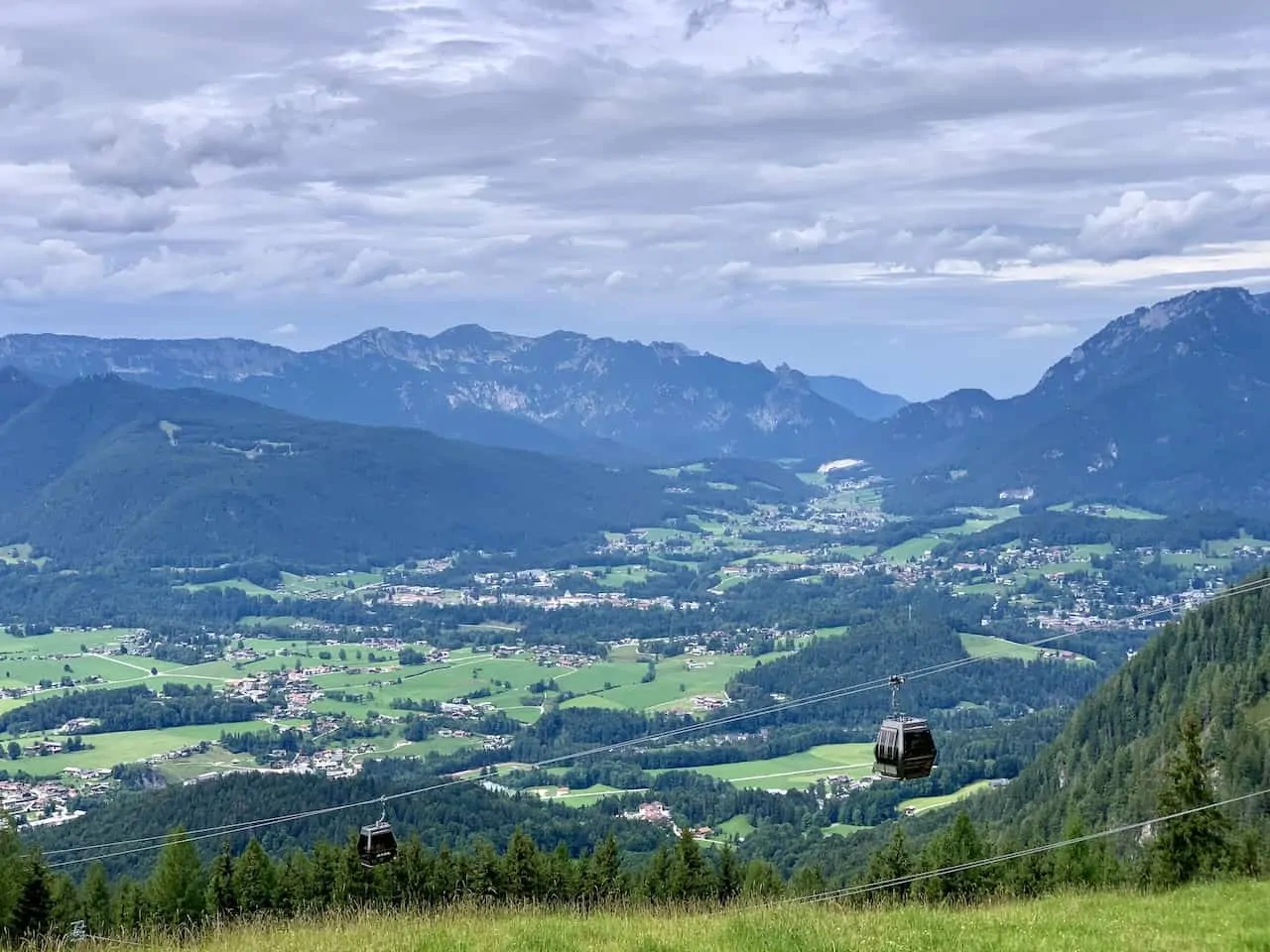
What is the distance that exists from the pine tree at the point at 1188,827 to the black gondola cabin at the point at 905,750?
Answer: 799 cm

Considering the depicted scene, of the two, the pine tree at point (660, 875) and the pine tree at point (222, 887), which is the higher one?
the pine tree at point (222, 887)

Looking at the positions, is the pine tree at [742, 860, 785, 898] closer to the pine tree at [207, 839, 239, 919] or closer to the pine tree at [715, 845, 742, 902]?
the pine tree at [715, 845, 742, 902]

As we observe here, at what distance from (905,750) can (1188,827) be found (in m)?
12.3

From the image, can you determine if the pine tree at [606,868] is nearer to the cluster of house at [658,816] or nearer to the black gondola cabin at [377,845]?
the black gondola cabin at [377,845]

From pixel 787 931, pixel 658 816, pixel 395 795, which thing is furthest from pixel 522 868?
pixel 658 816

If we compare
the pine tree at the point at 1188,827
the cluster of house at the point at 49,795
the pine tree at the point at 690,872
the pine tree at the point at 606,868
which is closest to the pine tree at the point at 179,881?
the pine tree at the point at 606,868

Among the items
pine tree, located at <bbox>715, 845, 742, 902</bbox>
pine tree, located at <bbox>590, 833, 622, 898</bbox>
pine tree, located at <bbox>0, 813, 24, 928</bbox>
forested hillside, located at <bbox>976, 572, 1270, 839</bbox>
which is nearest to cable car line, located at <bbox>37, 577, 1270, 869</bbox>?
pine tree, located at <bbox>590, 833, 622, 898</bbox>

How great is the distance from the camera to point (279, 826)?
75.4 m

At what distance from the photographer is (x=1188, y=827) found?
28.2 metres

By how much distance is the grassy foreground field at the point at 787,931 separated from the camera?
44.6 feet

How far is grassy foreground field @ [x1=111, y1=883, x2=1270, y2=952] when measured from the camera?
13.6 metres

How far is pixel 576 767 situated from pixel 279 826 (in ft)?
145

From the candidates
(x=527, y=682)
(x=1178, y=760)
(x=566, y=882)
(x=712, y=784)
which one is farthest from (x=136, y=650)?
(x=1178, y=760)

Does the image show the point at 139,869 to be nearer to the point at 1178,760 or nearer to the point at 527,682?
the point at 1178,760
